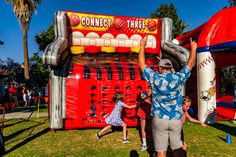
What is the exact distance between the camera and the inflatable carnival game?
840 centimetres

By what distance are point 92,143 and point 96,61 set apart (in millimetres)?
3165

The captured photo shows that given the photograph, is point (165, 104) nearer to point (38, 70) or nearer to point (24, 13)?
point (24, 13)

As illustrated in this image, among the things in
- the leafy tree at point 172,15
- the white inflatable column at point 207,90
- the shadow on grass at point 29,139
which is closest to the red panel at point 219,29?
the white inflatable column at point 207,90

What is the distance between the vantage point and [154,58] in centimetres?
987

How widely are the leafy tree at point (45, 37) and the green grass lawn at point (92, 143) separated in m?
25.5

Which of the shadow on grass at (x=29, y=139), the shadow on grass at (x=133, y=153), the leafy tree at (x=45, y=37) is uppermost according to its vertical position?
the leafy tree at (x=45, y=37)

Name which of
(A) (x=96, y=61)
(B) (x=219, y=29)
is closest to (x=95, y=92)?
(A) (x=96, y=61)

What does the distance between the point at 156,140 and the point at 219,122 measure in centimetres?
703

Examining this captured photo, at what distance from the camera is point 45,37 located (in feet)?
110

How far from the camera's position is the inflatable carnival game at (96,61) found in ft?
27.6

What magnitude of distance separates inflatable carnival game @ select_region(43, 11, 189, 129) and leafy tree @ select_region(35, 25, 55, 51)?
24674 millimetres

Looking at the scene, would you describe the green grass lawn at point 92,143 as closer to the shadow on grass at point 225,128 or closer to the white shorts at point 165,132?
the shadow on grass at point 225,128

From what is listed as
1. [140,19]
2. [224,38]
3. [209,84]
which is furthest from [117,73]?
[224,38]

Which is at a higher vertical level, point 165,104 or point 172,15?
point 172,15
